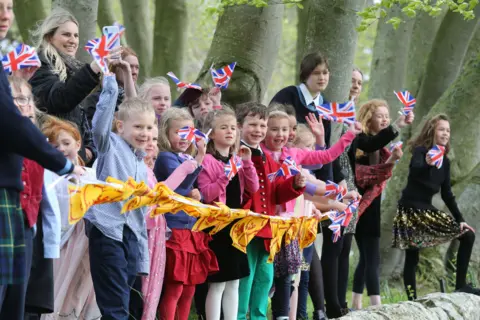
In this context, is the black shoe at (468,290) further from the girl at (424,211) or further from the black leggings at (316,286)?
the black leggings at (316,286)

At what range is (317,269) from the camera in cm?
864

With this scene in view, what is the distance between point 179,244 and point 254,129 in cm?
118

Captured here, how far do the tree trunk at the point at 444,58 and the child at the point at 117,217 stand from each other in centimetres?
785

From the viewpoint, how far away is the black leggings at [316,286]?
8539mm

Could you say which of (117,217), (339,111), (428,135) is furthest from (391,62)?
(117,217)

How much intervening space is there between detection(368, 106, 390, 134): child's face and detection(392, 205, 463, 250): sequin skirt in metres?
1.05

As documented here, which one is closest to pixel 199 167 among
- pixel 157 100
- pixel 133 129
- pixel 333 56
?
pixel 133 129

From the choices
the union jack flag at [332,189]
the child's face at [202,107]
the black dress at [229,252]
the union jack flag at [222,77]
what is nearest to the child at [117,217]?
the black dress at [229,252]

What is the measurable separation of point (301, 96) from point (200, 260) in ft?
7.84

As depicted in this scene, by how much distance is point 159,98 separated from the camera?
7.83 metres

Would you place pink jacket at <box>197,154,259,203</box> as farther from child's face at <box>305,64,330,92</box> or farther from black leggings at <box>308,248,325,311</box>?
child's face at <box>305,64,330,92</box>

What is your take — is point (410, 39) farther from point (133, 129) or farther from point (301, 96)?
point (133, 129)

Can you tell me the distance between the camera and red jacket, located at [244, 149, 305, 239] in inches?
302

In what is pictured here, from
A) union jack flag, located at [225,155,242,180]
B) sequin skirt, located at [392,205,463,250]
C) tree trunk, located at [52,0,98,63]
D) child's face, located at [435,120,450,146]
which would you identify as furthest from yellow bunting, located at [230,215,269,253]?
child's face, located at [435,120,450,146]
